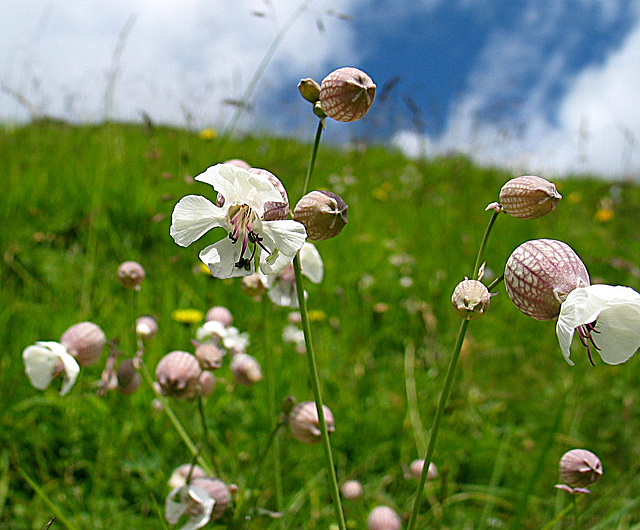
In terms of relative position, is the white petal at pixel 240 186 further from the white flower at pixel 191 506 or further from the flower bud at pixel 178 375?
the white flower at pixel 191 506

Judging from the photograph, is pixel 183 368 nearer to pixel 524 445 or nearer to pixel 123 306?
pixel 123 306

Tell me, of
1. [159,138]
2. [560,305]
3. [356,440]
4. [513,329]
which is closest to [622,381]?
[513,329]

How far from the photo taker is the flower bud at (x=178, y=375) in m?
0.89

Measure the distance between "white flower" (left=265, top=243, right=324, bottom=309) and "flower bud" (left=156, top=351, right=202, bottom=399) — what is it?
0.19 metres

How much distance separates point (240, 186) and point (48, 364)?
24.0 inches

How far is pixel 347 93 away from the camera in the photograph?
0.72 meters

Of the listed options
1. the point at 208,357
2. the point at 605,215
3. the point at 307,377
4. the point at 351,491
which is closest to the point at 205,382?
the point at 208,357

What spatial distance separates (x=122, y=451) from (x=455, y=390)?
1270 millimetres

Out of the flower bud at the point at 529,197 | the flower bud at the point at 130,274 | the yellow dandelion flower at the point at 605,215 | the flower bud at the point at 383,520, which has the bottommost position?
Answer: the flower bud at the point at 383,520

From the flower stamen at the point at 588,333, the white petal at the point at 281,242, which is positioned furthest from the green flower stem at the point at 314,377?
the flower stamen at the point at 588,333

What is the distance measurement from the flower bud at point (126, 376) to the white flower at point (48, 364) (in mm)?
80

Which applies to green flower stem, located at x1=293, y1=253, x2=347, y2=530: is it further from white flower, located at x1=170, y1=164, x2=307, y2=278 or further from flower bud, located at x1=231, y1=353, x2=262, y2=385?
flower bud, located at x1=231, y1=353, x2=262, y2=385

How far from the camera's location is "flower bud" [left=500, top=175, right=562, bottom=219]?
70 centimetres

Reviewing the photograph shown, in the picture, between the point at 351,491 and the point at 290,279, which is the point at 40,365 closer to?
the point at 290,279
